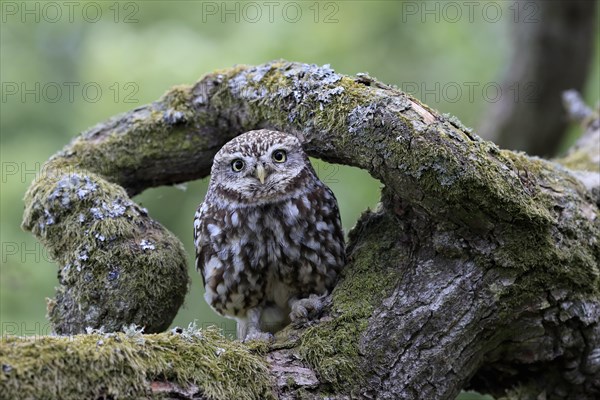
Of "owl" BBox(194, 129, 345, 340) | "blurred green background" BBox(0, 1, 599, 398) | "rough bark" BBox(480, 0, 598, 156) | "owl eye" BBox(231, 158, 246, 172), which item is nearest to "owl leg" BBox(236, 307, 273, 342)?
"owl" BBox(194, 129, 345, 340)

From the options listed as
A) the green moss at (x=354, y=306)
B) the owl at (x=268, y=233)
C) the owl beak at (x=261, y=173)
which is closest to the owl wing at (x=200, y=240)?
the owl at (x=268, y=233)

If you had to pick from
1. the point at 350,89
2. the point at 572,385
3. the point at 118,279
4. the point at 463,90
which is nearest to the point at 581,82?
the point at 463,90

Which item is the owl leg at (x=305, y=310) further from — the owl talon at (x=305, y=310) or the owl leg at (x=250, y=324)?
the owl leg at (x=250, y=324)

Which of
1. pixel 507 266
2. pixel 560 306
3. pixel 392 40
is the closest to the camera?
pixel 507 266

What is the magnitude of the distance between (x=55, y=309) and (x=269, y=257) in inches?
42.0

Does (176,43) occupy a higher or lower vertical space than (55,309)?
higher

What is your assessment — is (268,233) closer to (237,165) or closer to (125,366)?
(237,165)

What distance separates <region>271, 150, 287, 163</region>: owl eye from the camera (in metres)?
3.64

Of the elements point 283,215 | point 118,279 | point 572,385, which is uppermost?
point 283,215

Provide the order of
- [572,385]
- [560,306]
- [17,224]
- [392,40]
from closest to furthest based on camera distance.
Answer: [560,306] < [572,385] < [17,224] < [392,40]

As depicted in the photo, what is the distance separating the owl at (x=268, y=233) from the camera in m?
3.62

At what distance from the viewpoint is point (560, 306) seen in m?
3.44

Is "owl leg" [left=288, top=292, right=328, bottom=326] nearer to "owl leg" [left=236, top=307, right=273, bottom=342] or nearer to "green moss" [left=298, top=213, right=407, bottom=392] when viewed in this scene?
"green moss" [left=298, top=213, right=407, bottom=392]

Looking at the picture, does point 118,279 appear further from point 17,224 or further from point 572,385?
point 17,224
